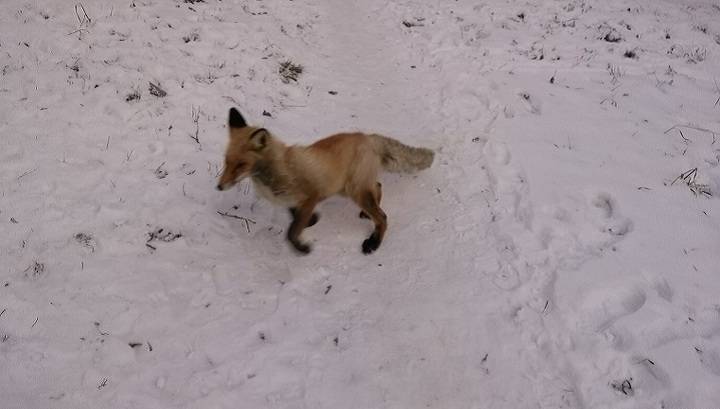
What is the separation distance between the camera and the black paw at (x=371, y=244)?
5375 millimetres

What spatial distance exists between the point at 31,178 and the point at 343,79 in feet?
17.7

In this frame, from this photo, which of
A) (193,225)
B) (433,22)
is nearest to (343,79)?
(433,22)

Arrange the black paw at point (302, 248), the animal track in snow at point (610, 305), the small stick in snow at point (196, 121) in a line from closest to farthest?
the animal track in snow at point (610, 305) → the black paw at point (302, 248) → the small stick in snow at point (196, 121)

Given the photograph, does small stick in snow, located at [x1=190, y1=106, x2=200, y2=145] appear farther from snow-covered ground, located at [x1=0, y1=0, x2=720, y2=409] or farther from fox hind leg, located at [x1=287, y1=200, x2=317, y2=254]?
fox hind leg, located at [x1=287, y1=200, x2=317, y2=254]

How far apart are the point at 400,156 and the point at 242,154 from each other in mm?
2182

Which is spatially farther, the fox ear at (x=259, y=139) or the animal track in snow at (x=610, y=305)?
the fox ear at (x=259, y=139)

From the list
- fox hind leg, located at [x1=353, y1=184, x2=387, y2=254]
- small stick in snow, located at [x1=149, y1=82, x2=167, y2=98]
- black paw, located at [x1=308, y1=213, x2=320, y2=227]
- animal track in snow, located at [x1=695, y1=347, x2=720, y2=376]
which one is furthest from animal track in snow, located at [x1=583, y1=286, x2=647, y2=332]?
small stick in snow, located at [x1=149, y1=82, x2=167, y2=98]

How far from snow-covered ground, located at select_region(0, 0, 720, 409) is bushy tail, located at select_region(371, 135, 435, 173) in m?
0.41

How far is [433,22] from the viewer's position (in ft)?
35.8

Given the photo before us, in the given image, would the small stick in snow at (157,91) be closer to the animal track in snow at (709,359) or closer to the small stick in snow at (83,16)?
the small stick in snow at (83,16)

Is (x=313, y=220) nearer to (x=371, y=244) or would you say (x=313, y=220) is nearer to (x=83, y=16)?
(x=371, y=244)

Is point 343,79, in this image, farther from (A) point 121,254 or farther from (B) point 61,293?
(B) point 61,293

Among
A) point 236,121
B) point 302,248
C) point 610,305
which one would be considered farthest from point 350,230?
point 610,305

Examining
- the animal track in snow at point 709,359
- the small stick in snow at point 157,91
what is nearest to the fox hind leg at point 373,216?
the animal track in snow at point 709,359
